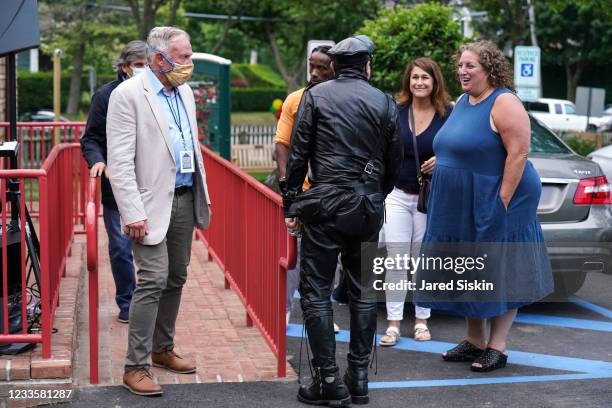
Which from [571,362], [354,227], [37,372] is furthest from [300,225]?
[571,362]

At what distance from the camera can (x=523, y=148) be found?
6.23 m

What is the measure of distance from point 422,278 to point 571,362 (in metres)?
1.07

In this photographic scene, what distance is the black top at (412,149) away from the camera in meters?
7.21

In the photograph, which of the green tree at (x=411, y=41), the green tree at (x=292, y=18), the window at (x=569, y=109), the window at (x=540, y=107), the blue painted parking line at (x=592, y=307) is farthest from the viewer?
the window at (x=540, y=107)

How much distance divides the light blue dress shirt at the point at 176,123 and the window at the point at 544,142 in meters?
3.56

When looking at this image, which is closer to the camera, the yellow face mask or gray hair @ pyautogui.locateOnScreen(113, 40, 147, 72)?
the yellow face mask

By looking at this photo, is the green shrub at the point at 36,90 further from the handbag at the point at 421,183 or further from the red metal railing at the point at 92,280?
the red metal railing at the point at 92,280

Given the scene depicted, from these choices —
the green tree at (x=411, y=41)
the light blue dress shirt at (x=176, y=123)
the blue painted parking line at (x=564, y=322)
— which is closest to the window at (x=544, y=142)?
the blue painted parking line at (x=564, y=322)

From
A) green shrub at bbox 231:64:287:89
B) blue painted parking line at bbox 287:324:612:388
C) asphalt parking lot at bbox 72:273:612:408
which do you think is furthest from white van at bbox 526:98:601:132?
blue painted parking line at bbox 287:324:612:388

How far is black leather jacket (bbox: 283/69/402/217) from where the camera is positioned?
18.2 ft

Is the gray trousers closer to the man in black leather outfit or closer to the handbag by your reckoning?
the man in black leather outfit

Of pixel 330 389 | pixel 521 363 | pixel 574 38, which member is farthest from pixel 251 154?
pixel 574 38

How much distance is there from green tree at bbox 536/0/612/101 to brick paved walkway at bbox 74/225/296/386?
38.9 meters

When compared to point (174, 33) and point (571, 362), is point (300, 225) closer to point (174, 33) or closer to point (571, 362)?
point (174, 33)
